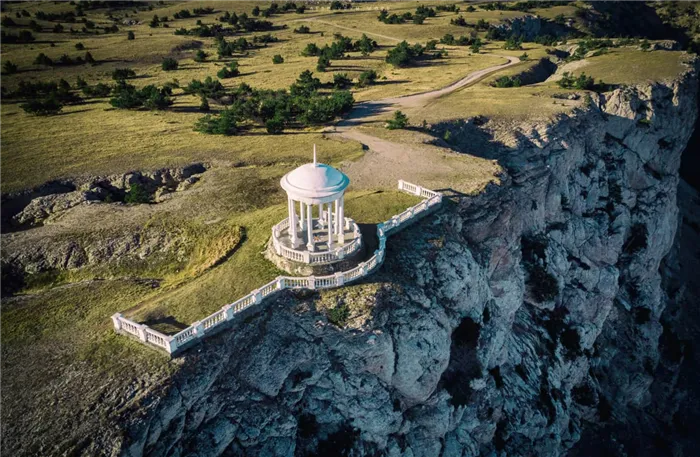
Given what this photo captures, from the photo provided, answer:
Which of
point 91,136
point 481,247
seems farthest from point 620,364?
point 91,136

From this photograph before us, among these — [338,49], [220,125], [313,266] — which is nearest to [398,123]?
[220,125]

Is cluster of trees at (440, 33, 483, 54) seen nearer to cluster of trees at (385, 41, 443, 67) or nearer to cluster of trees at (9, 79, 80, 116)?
cluster of trees at (385, 41, 443, 67)

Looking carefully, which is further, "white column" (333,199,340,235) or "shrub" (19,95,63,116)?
"shrub" (19,95,63,116)

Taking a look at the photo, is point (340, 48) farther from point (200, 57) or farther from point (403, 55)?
point (200, 57)

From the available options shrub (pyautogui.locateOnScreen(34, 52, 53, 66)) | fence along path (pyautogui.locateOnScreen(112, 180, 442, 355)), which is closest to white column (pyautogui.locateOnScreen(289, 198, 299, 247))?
fence along path (pyautogui.locateOnScreen(112, 180, 442, 355))

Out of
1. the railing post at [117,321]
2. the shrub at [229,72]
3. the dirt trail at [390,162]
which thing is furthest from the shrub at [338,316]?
the shrub at [229,72]

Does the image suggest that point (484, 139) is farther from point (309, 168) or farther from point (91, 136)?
point (91, 136)
